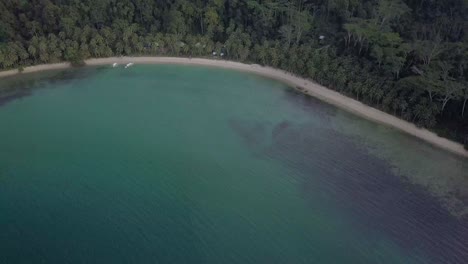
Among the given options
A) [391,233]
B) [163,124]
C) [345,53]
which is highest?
[345,53]

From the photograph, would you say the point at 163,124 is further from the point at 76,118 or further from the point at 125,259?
the point at 125,259

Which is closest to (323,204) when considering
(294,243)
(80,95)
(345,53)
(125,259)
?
(294,243)

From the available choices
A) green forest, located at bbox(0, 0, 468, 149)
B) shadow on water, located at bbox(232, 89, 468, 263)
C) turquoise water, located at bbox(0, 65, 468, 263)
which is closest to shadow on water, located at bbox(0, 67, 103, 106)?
turquoise water, located at bbox(0, 65, 468, 263)

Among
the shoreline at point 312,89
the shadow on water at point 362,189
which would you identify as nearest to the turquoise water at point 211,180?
the shadow on water at point 362,189

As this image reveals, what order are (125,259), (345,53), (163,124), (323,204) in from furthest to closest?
(345,53) < (163,124) < (323,204) < (125,259)

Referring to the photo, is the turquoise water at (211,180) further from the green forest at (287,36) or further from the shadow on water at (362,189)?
the green forest at (287,36)
